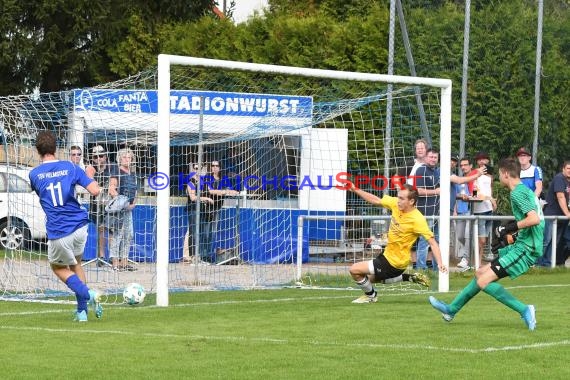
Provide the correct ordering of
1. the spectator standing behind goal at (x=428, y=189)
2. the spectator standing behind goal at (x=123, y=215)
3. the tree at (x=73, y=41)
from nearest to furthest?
the spectator standing behind goal at (x=428, y=189)
the spectator standing behind goal at (x=123, y=215)
the tree at (x=73, y=41)

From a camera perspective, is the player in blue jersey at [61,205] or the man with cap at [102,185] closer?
the player in blue jersey at [61,205]

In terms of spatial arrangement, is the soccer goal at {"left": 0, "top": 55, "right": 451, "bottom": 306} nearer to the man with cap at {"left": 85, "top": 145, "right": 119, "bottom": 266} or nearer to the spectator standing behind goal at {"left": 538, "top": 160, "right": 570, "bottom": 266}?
the man with cap at {"left": 85, "top": 145, "right": 119, "bottom": 266}

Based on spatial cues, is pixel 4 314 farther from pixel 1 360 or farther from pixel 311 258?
pixel 311 258

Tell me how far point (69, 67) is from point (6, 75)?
6.23 ft

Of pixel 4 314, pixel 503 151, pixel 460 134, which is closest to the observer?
pixel 4 314

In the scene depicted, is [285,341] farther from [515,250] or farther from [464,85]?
[464,85]

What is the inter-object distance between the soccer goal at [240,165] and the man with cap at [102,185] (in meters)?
0.08

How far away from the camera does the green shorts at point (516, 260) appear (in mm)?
11906

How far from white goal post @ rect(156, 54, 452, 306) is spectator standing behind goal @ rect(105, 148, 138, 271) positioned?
2.91m

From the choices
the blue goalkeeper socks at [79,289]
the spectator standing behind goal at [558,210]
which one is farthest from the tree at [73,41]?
the blue goalkeeper socks at [79,289]

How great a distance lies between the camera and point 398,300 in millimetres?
15352

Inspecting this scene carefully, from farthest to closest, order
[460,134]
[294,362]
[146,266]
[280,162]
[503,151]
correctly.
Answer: [503,151]
[460,134]
[280,162]
[146,266]
[294,362]

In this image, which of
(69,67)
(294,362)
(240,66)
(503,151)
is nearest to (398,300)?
(240,66)

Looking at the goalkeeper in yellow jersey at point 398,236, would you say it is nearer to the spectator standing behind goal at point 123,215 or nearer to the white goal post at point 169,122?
the white goal post at point 169,122
